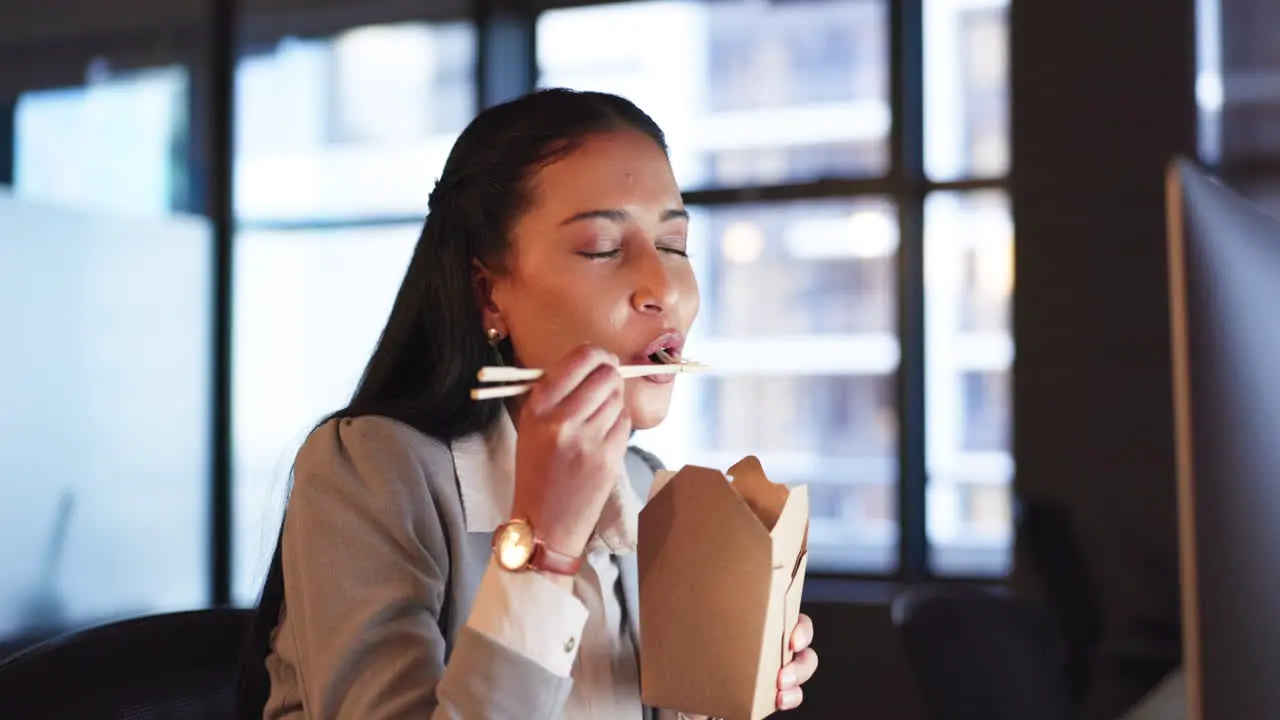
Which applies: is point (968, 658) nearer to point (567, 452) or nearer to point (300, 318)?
point (567, 452)

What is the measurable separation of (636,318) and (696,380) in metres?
3.12

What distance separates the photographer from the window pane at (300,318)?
4.42 meters

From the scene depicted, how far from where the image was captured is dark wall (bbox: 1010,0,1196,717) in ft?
11.7

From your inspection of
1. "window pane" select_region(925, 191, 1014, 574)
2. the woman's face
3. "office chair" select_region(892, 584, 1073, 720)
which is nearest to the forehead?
the woman's face

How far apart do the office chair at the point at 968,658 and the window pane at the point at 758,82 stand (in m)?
1.95

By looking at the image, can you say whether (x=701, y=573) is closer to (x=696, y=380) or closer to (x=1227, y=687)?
(x=1227, y=687)

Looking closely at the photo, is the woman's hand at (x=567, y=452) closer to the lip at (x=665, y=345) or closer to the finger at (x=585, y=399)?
the finger at (x=585, y=399)

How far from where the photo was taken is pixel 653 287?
3.49 feet

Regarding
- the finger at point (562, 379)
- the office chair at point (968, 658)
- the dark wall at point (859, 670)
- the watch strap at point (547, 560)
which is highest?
the finger at point (562, 379)

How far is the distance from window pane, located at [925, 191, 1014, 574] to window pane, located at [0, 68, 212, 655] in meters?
2.51

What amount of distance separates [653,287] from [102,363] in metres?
3.14

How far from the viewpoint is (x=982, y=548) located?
3908mm

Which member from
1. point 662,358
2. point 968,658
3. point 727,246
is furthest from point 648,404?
point 727,246

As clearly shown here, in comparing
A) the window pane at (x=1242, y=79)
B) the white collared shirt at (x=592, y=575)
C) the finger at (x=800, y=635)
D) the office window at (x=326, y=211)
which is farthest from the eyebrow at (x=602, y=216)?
the office window at (x=326, y=211)
